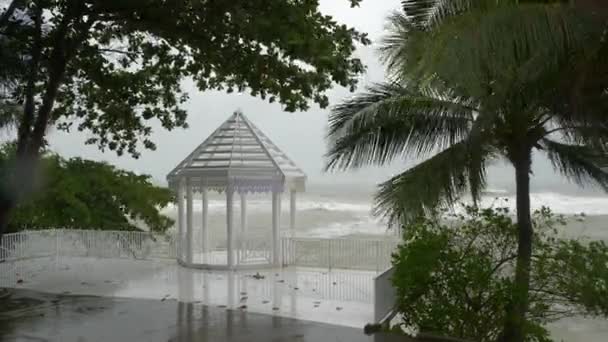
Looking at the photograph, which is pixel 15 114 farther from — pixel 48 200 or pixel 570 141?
pixel 48 200

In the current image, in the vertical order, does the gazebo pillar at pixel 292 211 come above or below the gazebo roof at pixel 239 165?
below

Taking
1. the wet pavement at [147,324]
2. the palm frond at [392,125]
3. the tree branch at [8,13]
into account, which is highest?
the tree branch at [8,13]

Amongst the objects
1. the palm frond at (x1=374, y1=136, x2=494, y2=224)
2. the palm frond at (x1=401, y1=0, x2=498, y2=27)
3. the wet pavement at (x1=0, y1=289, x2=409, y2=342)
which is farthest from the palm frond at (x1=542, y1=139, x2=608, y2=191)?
the wet pavement at (x1=0, y1=289, x2=409, y2=342)

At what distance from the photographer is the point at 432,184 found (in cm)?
828

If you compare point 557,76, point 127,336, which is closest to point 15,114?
point 127,336

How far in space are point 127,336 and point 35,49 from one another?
4127 millimetres

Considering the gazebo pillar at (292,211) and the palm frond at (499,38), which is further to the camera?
the gazebo pillar at (292,211)

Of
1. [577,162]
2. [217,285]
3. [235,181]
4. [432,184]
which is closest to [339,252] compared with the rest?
[235,181]

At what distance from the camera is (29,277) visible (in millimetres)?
14898

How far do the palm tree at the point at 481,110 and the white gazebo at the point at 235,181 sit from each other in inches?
276

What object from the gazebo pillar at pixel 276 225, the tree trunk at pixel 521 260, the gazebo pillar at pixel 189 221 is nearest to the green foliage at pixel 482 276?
the tree trunk at pixel 521 260

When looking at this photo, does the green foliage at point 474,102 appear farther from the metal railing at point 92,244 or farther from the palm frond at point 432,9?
the metal railing at point 92,244

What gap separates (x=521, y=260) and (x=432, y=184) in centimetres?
150

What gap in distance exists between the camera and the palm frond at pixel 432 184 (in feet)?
27.0
